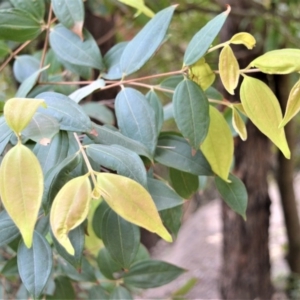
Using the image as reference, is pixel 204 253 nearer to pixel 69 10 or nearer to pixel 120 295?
pixel 120 295

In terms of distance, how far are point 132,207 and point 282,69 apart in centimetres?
14

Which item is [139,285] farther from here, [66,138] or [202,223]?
[202,223]

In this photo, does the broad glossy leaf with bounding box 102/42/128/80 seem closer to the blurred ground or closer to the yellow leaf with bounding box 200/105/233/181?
the yellow leaf with bounding box 200/105/233/181

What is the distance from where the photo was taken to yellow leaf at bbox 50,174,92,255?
8.9 inches

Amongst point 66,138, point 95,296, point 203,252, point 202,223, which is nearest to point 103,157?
point 66,138

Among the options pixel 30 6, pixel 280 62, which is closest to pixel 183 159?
pixel 280 62

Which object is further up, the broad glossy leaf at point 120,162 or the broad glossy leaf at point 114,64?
the broad glossy leaf at point 114,64

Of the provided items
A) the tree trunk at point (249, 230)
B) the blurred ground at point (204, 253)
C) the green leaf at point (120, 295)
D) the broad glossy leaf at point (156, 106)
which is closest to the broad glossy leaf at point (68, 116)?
the broad glossy leaf at point (156, 106)

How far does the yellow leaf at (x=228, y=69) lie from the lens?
0.94 feet

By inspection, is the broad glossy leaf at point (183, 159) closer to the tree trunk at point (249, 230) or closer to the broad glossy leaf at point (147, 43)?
the broad glossy leaf at point (147, 43)

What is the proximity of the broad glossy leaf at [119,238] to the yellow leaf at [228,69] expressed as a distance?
0.16m

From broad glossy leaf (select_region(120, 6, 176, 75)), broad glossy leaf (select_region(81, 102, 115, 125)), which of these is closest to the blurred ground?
broad glossy leaf (select_region(81, 102, 115, 125))

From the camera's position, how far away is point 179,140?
0.40m

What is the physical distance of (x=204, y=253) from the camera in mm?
2256
